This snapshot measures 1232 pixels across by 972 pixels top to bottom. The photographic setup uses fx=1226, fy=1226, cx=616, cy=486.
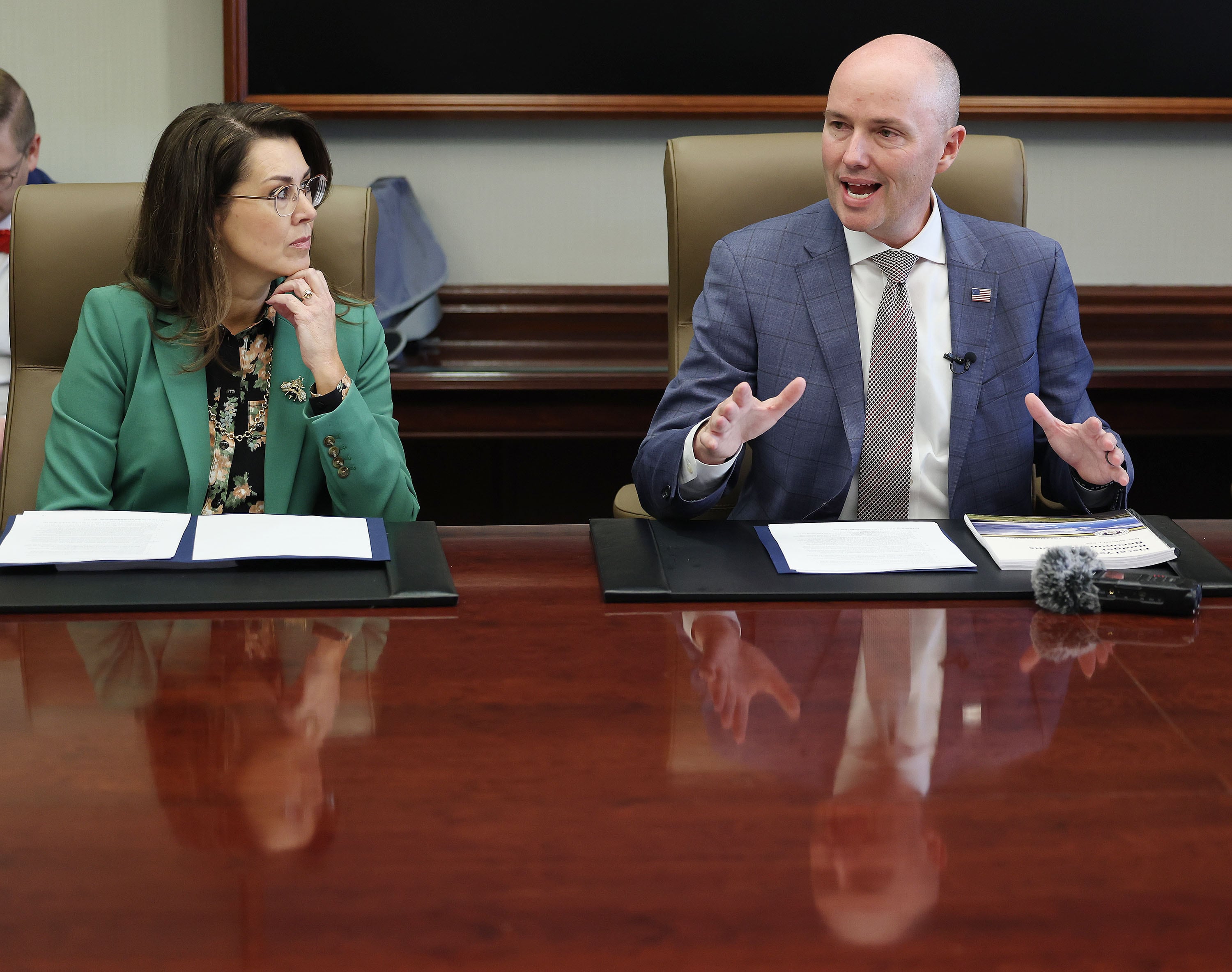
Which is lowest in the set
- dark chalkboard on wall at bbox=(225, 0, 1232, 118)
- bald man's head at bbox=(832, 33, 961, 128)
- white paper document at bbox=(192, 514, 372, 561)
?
white paper document at bbox=(192, 514, 372, 561)

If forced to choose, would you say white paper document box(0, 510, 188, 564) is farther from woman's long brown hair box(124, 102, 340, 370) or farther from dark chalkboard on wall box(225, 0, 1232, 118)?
dark chalkboard on wall box(225, 0, 1232, 118)

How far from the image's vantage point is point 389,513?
1785 mm

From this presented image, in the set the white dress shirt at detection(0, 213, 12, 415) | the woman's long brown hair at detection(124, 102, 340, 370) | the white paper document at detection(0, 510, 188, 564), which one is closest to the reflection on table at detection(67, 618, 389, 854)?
the white paper document at detection(0, 510, 188, 564)

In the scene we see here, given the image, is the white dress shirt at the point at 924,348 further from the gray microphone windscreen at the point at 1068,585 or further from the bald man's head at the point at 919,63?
the gray microphone windscreen at the point at 1068,585

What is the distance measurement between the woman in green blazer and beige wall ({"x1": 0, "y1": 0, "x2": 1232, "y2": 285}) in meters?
1.18

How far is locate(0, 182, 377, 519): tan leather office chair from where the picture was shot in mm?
1894

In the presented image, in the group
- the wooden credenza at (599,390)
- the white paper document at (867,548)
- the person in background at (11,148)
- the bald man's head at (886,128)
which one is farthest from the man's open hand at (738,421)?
the person in background at (11,148)

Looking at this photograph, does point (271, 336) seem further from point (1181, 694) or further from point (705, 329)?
point (1181, 694)

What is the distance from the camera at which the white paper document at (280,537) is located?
4.57 ft

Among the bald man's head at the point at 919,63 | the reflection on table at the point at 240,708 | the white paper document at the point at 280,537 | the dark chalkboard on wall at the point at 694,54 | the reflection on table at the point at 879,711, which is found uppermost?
the dark chalkboard on wall at the point at 694,54

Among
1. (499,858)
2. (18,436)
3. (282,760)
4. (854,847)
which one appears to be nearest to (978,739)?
(854,847)

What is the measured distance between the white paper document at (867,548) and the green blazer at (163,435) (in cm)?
59

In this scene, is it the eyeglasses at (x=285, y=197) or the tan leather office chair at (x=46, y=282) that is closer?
the eyeglasses at (x=285, y=197)

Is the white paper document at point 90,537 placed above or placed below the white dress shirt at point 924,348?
below
